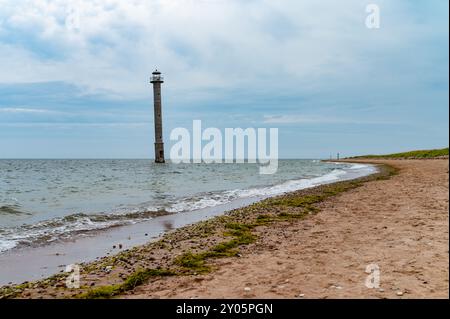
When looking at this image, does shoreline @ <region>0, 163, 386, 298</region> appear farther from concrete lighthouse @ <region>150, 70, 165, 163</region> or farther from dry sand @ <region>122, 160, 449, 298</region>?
concrete lighthouse @ <region>150, 70, 165, 163</region>

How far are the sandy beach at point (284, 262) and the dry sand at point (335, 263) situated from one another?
17 millimetres

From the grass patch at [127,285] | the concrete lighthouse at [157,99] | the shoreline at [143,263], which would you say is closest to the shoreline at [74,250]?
the shoreline at [143,263]

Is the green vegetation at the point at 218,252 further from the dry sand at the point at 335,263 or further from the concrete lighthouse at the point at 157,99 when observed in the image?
the concrete lighthouse at the point at 157,99

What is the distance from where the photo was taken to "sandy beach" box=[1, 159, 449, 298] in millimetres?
6496

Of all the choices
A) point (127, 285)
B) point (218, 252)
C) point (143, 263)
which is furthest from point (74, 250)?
point (127, 285)

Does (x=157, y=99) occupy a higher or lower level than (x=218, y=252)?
higher

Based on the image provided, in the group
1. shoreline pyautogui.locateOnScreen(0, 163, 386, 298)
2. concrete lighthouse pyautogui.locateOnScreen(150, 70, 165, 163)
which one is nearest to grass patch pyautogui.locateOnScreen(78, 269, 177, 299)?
shoreline pyautogui.locateOnScreen(0, 163, 386, 298)

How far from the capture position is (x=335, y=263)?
7844 millimetres

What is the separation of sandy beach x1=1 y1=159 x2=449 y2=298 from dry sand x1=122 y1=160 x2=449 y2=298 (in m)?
0.02

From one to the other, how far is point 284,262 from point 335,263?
107 centimetres

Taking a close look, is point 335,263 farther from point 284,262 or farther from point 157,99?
point 157,99
